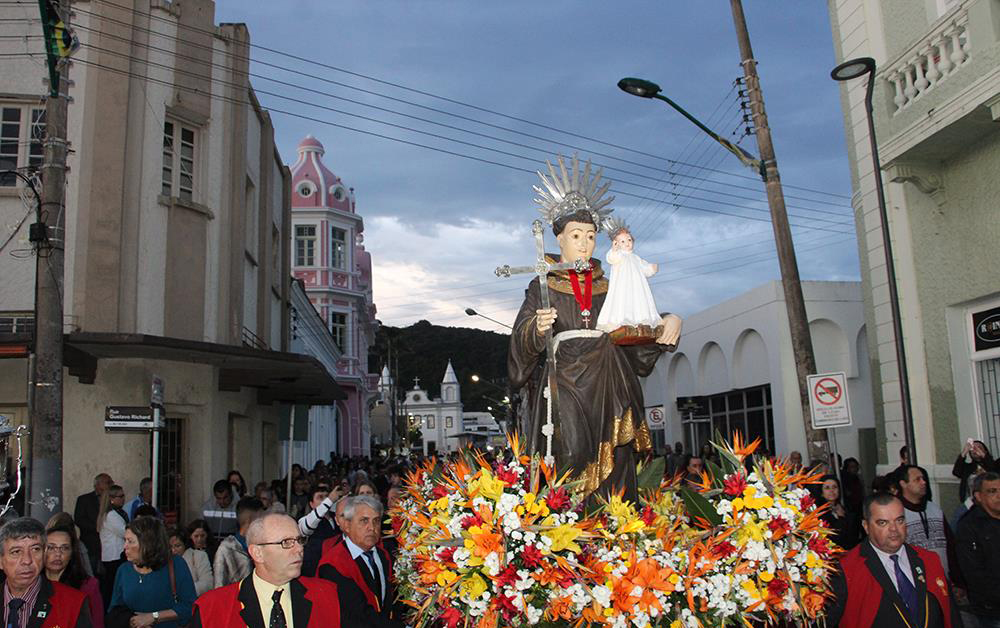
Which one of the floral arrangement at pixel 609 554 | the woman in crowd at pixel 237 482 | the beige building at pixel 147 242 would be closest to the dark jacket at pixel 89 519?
the beige building at pixel 147 242

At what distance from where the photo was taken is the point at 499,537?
4.23m

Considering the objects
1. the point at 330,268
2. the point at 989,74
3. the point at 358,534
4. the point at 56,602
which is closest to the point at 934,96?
the point at 989,74

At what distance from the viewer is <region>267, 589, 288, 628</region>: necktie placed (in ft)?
11.8

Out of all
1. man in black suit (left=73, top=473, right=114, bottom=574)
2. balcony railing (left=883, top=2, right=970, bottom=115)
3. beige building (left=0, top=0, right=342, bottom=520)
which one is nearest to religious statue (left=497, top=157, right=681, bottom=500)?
man in black suit (left=73, top=473, right=114, bottom=574)

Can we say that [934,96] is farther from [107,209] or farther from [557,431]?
[107,209]

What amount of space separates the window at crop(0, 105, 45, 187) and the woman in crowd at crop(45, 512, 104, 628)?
11.2m

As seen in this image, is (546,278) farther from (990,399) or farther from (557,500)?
(990,399)

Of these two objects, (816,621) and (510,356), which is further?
(510,356)

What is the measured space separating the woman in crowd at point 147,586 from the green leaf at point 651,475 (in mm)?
3065

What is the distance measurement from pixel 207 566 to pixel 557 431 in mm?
3150

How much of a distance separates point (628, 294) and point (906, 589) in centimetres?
226

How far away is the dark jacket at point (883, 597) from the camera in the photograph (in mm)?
4633

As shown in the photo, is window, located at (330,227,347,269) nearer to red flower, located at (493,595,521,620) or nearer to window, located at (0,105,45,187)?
window, located at (0,105,45,187)

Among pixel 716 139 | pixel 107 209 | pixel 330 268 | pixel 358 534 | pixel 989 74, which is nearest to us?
pixel 358 534
